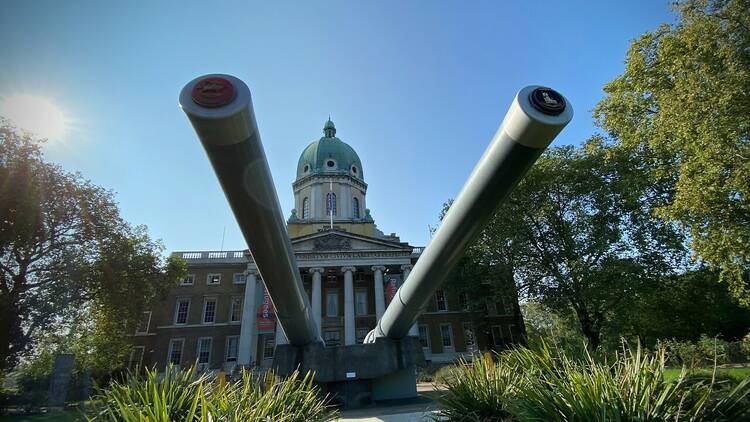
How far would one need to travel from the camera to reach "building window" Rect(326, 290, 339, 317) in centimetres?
3474

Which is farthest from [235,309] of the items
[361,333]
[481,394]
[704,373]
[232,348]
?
[704,373]

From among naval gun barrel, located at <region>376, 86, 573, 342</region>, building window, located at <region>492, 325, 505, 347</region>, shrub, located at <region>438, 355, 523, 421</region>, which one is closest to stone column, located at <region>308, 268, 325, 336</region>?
building window, located at <region>492, 325, 505, 347</region>

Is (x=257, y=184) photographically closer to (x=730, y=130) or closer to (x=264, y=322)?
(x=730, y=130)

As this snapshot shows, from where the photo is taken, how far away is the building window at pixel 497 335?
120ft

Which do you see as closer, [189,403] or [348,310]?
[189,403]

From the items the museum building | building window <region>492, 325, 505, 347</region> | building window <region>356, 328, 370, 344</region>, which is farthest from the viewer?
building window <region>492, 325, 505, 347</region>

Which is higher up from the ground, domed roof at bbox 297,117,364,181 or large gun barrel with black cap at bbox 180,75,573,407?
domed roof at bbox 297,117,364,181

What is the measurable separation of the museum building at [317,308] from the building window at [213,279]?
0.30ft

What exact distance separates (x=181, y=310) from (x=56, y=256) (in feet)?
66.7

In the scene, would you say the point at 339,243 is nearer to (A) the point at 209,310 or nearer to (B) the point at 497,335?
(A) the point at 209,310

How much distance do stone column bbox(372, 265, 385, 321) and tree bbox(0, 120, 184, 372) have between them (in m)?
18.2

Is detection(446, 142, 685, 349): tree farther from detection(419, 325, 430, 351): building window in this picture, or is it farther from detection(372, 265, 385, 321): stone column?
detection(419, 325, 430, 351): building window

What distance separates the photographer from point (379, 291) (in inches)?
1273

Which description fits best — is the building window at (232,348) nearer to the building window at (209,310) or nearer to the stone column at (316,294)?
the building window at (209,310)
